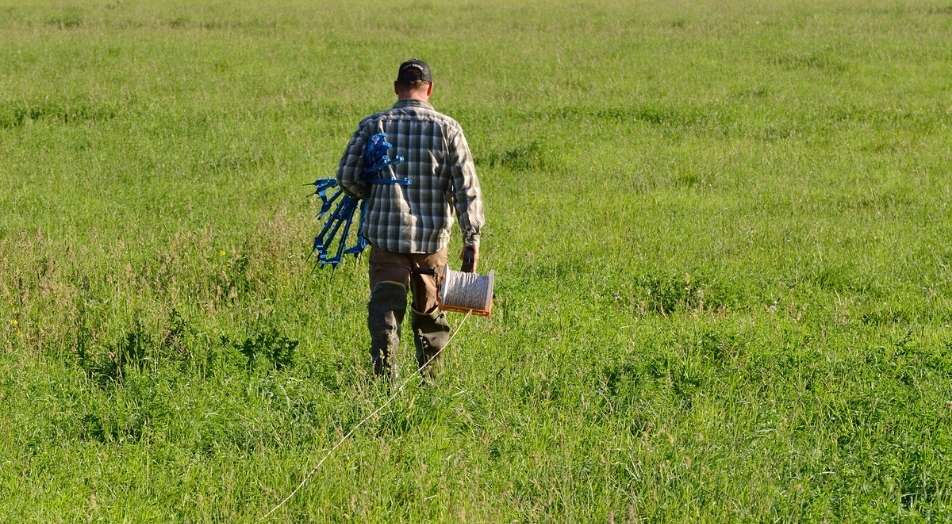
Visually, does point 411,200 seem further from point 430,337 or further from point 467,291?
point 430,337

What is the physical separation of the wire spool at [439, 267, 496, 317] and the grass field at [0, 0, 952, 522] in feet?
1.54

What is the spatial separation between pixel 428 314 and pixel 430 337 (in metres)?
0.16

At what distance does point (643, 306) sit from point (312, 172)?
632 centimetres

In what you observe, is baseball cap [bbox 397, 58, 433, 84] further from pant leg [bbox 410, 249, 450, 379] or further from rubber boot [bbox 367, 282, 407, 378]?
rubber boot [bbox 367, 282, 407, 378]

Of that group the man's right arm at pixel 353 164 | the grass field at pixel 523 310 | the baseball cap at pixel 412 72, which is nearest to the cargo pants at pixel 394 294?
the grass field at pixel 523 310

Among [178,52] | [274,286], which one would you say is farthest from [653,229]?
[178,52]

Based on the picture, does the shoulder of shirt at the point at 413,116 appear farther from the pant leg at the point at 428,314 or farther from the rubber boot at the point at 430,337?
the rubber boot at the point at 430,337

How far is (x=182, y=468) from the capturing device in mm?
5309

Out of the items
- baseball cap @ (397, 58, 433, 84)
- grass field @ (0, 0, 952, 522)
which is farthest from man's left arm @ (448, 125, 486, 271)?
grass field @ (0, 0, 952, 522)

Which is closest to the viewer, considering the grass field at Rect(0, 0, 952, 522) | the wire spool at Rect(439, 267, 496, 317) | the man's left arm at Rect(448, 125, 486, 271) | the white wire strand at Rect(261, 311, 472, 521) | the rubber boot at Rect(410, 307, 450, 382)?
the white wire strand at Rect(261, 311, 472, 521)

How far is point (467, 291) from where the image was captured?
19.3 feet

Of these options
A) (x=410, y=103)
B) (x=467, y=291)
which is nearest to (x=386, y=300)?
(x=467, y=291)

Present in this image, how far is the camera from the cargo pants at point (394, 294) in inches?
241

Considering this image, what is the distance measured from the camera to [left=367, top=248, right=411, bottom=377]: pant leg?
6.12m
